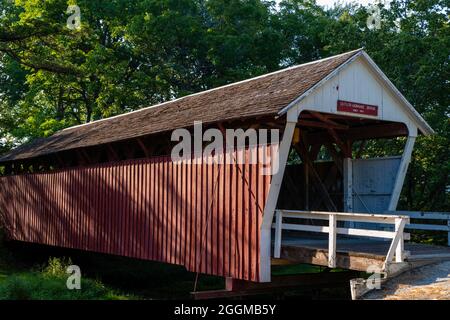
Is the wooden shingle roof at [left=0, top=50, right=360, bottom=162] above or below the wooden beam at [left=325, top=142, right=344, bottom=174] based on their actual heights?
above

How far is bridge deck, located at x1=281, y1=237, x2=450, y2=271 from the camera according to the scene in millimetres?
8594

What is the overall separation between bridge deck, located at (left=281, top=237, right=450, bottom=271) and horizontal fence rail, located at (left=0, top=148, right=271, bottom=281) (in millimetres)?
694

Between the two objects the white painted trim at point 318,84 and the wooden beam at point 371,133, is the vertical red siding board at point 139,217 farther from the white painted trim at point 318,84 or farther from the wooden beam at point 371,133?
the white painted trim at point 318,84

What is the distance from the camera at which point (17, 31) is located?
19.3m

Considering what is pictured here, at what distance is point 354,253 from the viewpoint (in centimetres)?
875

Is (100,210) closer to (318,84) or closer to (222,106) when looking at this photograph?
(222,106)

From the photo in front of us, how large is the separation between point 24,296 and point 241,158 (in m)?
5.78

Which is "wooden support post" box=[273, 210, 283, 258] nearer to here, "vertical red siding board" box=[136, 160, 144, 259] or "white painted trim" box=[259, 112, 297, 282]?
"white painted trim" box=[259, 112, 297, 282]

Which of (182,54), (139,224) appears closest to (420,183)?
(139,224)
